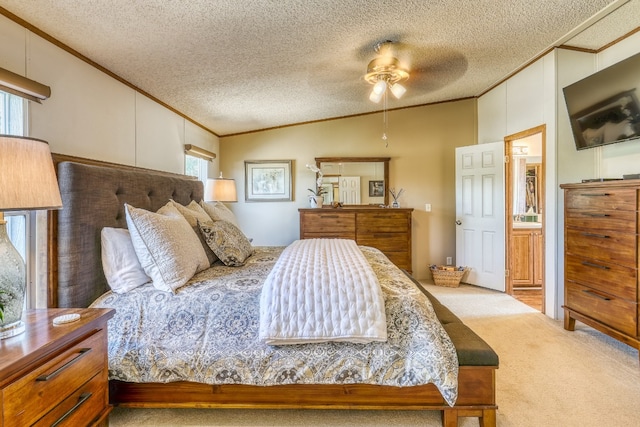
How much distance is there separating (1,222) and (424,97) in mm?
4555

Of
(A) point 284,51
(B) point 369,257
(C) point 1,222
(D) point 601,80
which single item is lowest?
(B) point 369,257

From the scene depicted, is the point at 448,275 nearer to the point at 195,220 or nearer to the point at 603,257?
the point at 603,257

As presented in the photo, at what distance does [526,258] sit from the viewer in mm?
4543

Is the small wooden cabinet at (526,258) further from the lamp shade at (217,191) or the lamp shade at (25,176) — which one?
the lamp shade at (25,176)

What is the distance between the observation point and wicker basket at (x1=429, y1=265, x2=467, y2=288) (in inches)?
179

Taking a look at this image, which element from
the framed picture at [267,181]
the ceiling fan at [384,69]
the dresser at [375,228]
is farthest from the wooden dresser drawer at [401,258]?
the ceiling fan at [384,69]

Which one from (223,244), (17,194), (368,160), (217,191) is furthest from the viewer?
(368,160)

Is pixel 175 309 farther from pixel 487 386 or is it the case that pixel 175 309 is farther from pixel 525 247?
pixel 525 247

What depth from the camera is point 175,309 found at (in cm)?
174

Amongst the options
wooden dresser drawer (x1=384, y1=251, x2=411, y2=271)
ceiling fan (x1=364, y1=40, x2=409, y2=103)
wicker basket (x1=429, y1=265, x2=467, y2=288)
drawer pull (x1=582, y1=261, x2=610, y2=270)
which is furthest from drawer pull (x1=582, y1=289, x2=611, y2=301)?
ceiling fan (x1=364, y1=40, x2=409, y2=103)

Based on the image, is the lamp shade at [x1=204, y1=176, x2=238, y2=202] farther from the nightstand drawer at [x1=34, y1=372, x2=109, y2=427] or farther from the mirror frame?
the nightstand drawer at [x1=34, y1=372, x2=109, y2=427]

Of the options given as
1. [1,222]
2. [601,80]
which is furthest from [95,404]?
[601,80]

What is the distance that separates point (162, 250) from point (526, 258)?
15.1ft

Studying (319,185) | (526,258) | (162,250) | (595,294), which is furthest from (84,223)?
(526,258)
